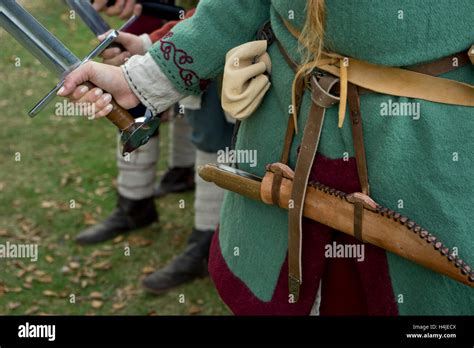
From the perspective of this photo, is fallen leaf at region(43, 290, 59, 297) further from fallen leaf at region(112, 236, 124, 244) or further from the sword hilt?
the sword hilt

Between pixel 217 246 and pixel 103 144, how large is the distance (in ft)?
8.33

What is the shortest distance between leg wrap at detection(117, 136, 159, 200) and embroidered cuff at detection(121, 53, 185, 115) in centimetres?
148

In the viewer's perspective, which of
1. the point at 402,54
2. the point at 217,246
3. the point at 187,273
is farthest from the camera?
the point at 187,273

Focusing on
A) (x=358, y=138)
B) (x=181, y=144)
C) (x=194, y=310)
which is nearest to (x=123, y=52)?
(x=358, y=138)

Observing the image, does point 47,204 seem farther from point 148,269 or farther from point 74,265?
point 148,269

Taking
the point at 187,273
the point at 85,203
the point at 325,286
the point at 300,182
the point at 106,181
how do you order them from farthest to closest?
the point at 106,181 < the point at 85,203 < the point at 187,273 < the point at 325,286 < the point at 300,182

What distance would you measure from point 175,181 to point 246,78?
2.16 m

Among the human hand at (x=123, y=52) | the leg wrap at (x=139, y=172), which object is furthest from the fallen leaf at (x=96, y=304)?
the human hand at (x=123, y=52)

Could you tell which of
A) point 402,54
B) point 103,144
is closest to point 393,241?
point 402,54

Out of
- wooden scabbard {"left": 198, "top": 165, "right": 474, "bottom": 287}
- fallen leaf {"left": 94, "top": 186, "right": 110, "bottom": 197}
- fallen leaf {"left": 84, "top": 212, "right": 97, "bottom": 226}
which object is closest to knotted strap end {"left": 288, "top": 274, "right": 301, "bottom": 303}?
wooden scabbard {"left": 198, "top": 165, "right": 474, "bottom": 287}

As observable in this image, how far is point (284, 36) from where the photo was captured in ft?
4.32

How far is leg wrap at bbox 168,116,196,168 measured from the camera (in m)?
3.23

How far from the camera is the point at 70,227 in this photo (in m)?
3.16

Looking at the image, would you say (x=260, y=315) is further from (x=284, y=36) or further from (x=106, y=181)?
(x=106, y=181)
